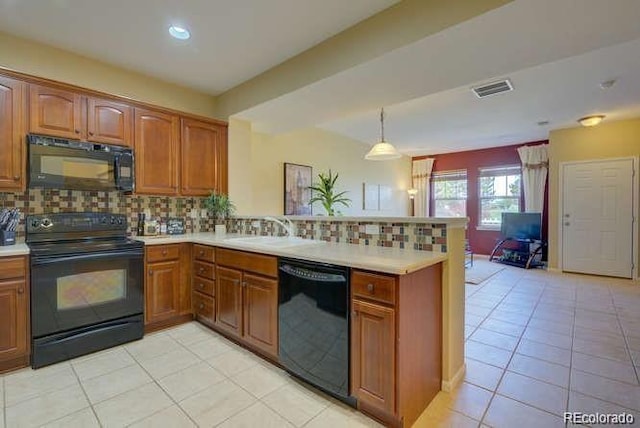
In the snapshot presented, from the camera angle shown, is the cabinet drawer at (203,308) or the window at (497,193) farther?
the window at (497,193)

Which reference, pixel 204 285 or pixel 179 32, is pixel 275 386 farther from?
pixel 179 32

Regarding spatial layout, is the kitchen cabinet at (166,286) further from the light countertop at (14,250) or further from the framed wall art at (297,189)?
the framed wall art at (297,189)

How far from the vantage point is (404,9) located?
6.59 ft

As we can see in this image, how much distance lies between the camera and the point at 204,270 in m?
2.77

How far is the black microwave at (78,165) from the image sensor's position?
2298mm

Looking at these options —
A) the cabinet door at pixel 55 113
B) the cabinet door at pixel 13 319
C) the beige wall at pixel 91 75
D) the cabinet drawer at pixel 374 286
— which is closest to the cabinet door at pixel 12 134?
the cabinet door at pixel 55 113

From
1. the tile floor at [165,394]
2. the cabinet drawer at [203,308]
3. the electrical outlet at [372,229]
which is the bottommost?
the tile floor at [165,394]

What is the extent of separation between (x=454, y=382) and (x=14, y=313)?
302cm

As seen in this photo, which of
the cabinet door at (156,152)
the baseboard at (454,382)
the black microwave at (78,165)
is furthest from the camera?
the cabinet door at (156,152)

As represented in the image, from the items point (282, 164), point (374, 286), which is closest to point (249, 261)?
point (374, 286)

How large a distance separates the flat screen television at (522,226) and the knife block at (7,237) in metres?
7.37

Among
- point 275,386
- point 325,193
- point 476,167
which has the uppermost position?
point 476,167

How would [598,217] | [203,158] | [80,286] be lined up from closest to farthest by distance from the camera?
1. [80,286]
2. [203,158]
3. [598,217]

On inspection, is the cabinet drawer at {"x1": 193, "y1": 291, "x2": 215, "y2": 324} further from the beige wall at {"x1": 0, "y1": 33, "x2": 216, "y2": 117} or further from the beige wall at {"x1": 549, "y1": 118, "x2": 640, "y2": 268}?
the beige wall at {"x1": 549, "y1": 118, "x2": 640, "y2": 268}
